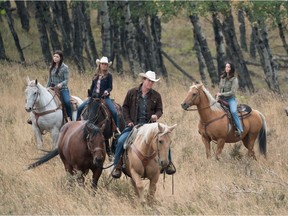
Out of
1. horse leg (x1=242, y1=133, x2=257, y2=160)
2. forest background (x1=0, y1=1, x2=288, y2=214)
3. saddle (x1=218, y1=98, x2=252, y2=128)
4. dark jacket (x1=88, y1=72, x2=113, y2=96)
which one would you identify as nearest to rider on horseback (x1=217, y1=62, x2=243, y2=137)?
saddle (x1=218, y1=98, x2=252, y2=128)

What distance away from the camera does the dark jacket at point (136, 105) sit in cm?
1159

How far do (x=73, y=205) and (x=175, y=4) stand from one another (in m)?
18.0

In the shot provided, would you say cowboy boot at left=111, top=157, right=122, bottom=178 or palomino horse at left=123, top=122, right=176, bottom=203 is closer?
palomino horse at left=123, top=122, right=176, bottom=203

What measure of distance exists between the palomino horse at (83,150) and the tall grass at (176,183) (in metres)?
0.29

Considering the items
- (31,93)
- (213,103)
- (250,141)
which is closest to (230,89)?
(213,103)

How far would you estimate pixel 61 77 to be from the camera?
54.5 ft

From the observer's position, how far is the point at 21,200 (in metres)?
11.4

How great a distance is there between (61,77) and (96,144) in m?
5.71

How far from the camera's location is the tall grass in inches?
414

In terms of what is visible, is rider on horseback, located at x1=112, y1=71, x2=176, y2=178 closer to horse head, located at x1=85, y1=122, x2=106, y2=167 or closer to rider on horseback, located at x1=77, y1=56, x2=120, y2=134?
horse head, located at x1=85, y1=122, x2=106, y2=167

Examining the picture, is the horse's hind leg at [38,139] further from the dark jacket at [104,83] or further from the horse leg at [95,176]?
the horse leg at [95,176]

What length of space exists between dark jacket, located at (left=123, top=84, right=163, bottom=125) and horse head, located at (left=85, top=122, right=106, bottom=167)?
1.96ft

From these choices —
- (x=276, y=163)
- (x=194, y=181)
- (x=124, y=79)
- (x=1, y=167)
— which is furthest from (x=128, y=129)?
(x=124, y=79)

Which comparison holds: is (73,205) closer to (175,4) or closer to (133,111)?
(133,111)
